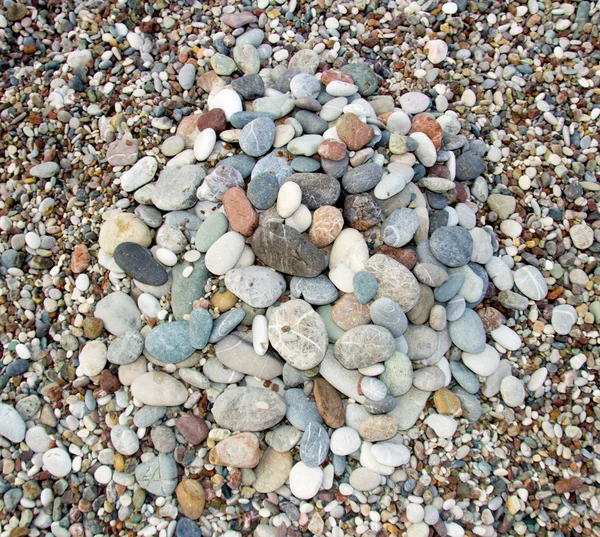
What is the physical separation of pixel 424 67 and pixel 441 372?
192cm

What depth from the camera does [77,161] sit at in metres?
2.85

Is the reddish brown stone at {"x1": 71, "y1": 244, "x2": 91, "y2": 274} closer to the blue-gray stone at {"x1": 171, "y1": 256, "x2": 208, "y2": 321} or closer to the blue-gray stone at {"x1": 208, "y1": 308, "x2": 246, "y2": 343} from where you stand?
the blue-gray stone at {"x1": 171, "y1": 256, "x2": 208, "y2": 321}

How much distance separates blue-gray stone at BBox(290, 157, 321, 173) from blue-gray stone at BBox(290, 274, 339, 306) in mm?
551

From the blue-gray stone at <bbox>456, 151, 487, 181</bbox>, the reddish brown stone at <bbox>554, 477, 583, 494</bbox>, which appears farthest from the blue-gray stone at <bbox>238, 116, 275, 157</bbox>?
the reddish brown stone at <bbox>554, 477, 583, 494</bbox>

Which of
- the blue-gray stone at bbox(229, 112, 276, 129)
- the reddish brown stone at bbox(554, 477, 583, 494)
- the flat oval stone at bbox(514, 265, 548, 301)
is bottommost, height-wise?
the reddish brown stone at bbox(554, 477, 583, 494)

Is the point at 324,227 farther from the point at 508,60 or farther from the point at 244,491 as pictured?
the point at 508,60

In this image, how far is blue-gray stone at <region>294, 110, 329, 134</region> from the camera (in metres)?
2.65

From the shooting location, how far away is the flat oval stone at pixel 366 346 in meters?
2.20

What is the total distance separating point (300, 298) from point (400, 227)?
0.60 metres

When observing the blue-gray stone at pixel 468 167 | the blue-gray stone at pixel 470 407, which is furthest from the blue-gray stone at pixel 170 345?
the blue-gray stone at pixel 468 167

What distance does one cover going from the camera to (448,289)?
241 cm

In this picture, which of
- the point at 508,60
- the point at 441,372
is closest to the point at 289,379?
the point at 441,372

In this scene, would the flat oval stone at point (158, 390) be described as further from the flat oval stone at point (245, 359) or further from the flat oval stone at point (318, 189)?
the flat oval stone at point (318, 189)

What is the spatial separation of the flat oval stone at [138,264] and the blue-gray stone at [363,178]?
1.03 meters
